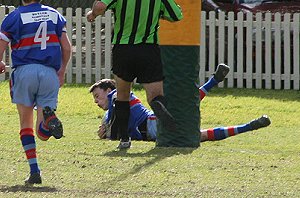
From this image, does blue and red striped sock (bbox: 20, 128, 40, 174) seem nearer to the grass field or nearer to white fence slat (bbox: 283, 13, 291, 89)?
the grass field

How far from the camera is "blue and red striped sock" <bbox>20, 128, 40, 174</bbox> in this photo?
905 cm

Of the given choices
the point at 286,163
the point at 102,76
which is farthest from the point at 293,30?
the point at 286,163

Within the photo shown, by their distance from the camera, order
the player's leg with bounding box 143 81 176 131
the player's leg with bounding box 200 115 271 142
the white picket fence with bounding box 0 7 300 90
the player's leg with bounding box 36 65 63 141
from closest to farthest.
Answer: the player's leg with bounding box 36 65 63 141
the player's leg with bounding box 143 81 176 131
the player's leg with bounding box 200 115 271 142
the white picket fence with bounding box 0 7 300 90

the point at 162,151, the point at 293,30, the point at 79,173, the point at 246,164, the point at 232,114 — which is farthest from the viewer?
the point at 293,30

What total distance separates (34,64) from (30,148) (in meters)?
0.66

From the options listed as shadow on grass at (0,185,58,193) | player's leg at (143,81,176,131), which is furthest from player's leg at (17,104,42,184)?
player's leg at (143,81,176,131)

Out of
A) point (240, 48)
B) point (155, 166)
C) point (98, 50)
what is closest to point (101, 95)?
point (155, 166)

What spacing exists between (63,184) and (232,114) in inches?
266

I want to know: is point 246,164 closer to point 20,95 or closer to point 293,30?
point 20,95

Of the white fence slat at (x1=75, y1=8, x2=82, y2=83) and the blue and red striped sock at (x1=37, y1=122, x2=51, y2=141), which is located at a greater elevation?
the blue and red striped sock at (x1=37, y1=122, x2=51, y2=141)

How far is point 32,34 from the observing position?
8977 mm

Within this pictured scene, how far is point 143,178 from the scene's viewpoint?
9.38 m

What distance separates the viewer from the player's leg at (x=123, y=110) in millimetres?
11102

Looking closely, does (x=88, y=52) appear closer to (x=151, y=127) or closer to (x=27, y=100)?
(x=151, y=127)
